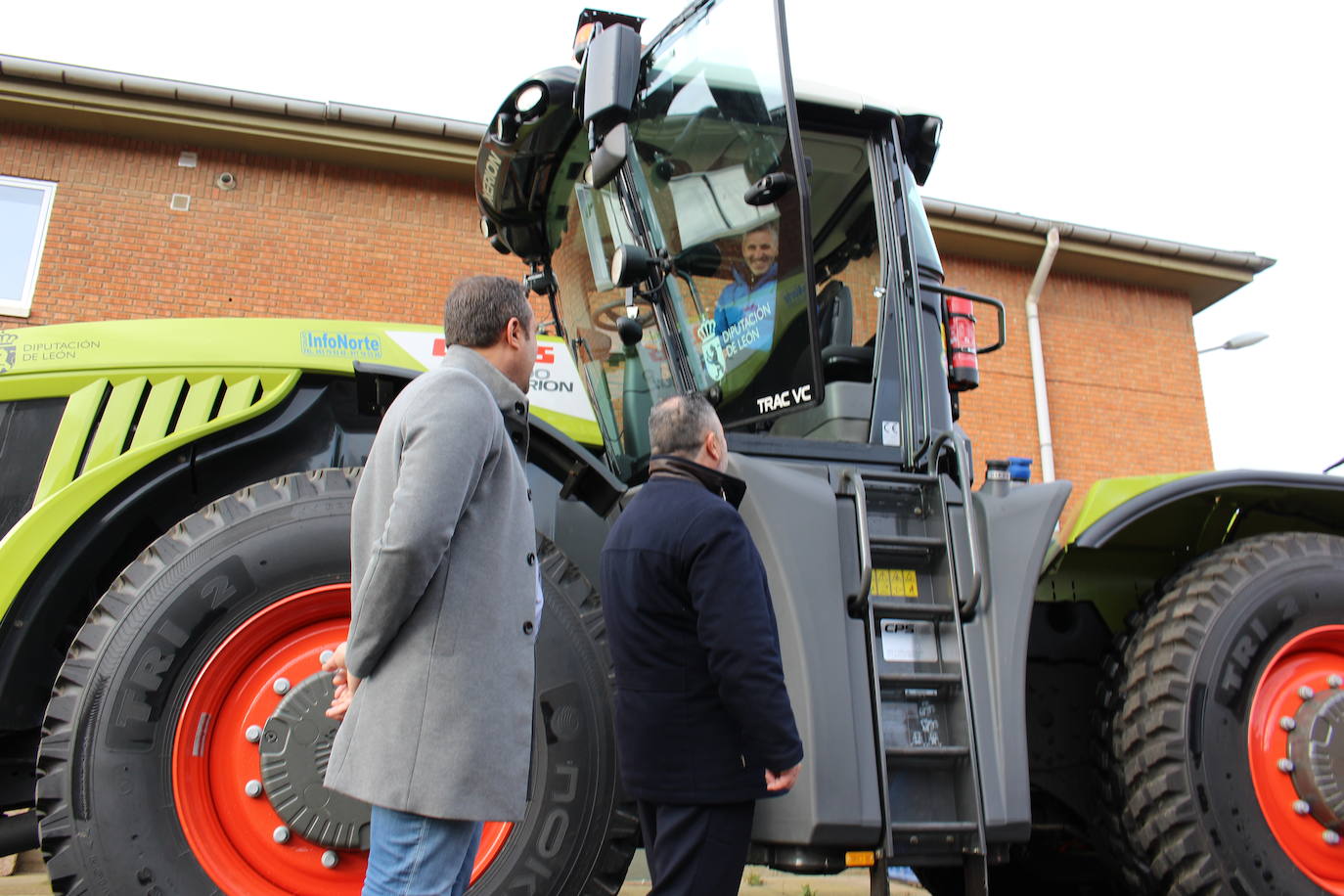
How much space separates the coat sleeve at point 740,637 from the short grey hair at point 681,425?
0.27 meters

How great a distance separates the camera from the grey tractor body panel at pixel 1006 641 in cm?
258

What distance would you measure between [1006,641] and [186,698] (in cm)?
222

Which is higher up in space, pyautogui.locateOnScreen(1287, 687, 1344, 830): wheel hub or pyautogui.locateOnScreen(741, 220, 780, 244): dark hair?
pyautogui.locateOnScreen(741, 220, 780, 244): dark hair

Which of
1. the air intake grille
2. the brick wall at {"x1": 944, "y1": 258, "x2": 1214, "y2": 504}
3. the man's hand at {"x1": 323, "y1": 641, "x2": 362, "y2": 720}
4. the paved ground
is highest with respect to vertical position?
the brick wall at {"x1": 944, "y1": 258, "x2": 1214, "y2": 504}

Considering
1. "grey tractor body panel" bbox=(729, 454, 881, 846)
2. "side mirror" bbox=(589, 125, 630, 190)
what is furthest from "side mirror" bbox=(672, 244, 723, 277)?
"grey tractor body panel" bbox=(729, 454, 881, 846)

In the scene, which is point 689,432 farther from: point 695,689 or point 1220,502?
point 1220,502

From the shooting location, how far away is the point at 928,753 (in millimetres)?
2580

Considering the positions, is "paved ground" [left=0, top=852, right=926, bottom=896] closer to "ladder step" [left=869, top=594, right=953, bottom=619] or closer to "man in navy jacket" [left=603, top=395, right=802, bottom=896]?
"ladder step" [left=869, top=594, right=953, bottom=619]

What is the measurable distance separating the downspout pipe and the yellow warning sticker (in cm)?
838

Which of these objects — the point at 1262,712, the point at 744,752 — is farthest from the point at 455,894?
the point at 1262,712

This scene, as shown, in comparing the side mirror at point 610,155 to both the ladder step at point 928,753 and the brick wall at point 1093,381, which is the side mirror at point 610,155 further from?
the brick wall at point 1093,381

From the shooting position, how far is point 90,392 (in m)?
3.05

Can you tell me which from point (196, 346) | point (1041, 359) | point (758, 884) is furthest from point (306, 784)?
point (1041, 359)

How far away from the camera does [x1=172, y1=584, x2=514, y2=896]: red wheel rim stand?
7.79ft
